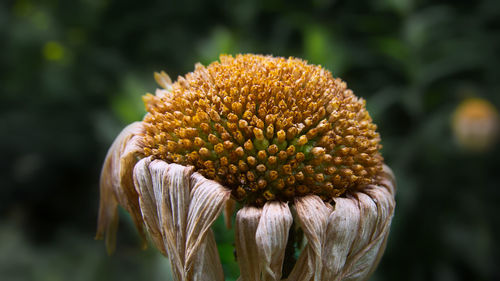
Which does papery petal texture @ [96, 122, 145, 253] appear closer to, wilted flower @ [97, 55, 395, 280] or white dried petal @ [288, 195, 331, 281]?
wilted flower @ [97, 55, 395, 280]

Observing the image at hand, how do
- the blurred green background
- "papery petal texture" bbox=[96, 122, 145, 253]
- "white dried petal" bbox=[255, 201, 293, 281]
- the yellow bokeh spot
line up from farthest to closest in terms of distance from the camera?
the yellow bokeh spot
the blurred green background
"papery petal texture" bbox=[96, 122, 145, 253]
"white dried petal" bbox=[255, 201, 293, 281]

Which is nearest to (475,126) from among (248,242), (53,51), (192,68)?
(192,68)

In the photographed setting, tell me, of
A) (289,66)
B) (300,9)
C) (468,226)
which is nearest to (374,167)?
(289,66)

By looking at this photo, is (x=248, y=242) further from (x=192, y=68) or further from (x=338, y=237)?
(x=192, y=68)

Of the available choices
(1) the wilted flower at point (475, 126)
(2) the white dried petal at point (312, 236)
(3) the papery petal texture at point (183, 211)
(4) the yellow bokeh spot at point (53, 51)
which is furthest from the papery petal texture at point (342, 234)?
(4) the yellow bokeh spot at point (53, 51)

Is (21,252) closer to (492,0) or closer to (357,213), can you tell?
(357,213)

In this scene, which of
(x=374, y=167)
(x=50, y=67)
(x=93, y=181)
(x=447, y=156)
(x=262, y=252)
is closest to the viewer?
(x=262, y=252)

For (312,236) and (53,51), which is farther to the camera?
(53,51)

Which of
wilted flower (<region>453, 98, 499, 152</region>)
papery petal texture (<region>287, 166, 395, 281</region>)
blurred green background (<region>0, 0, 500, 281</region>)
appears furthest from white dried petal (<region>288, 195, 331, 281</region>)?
wilted flower (<region>453, 98, 499, 152</region>)
